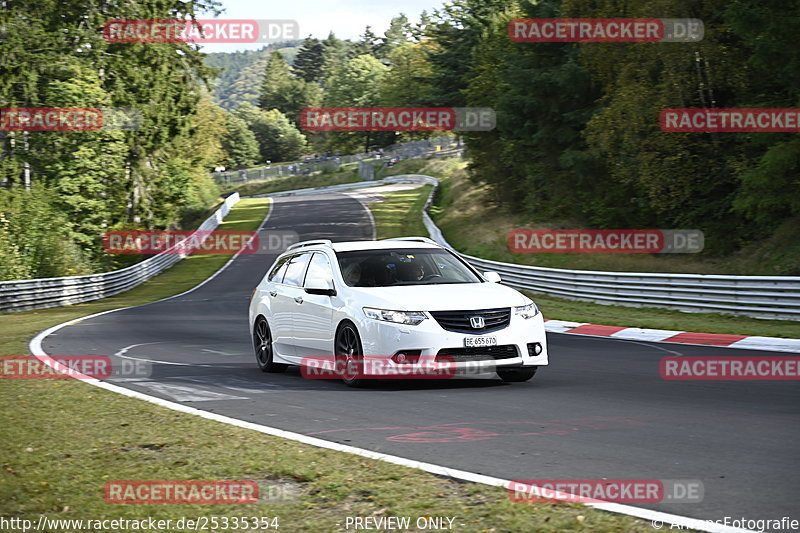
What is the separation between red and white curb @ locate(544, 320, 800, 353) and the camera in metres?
15.6

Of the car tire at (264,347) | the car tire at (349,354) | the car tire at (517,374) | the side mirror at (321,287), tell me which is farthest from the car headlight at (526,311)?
the car tire at (264,347)

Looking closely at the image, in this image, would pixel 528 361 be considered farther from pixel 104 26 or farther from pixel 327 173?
pixel 327 173

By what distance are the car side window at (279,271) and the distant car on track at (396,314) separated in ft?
0.25

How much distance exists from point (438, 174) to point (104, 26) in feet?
168

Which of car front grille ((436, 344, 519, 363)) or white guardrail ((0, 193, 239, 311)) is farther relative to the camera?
white guardrail ((0, 193, 239, 311))

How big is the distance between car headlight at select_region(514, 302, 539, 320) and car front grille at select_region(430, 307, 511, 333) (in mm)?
250

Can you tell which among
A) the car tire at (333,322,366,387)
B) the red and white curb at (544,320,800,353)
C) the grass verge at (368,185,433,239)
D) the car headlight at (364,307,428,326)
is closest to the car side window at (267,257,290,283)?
the car tire at (333,322,366,387)

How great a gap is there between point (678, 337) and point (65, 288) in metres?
24.8

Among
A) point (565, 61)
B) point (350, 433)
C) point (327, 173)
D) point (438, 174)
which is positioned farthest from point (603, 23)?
point (327, 173)

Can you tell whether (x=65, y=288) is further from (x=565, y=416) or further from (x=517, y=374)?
(x=565, y=416)

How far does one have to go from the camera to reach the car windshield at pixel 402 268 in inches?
481

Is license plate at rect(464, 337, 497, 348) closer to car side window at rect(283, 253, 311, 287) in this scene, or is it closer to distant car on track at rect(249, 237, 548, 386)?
distant car on track at rect(249, 237, 548, 386)

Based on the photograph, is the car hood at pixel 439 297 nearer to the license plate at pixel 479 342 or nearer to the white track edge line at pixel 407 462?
the license plate at pixel 479 342

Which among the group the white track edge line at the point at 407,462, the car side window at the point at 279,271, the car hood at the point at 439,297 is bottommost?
the white track edge line at the point at 407,462
